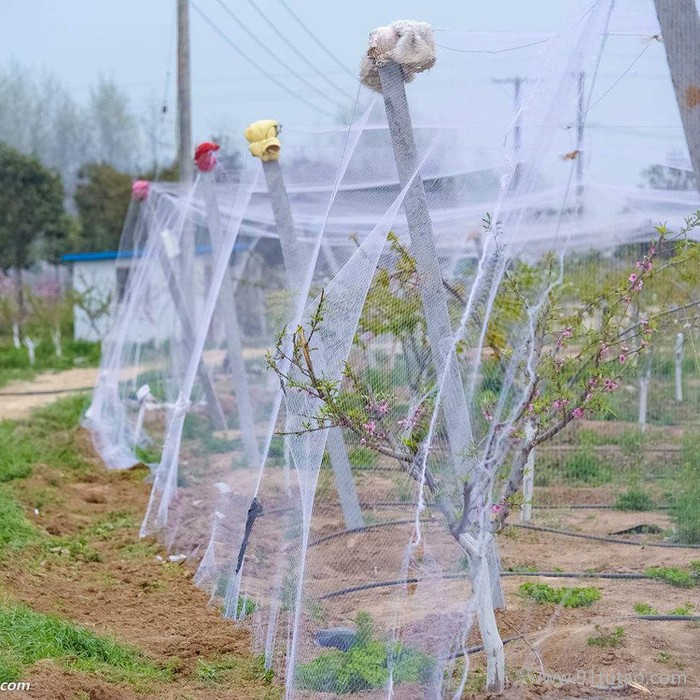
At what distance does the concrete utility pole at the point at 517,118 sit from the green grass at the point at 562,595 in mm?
1807

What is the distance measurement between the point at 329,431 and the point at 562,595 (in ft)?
4.16

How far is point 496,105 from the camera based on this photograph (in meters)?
4.96

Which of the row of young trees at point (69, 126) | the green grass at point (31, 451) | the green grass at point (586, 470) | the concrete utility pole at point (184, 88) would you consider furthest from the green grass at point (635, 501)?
the row of young trees at point (69, 126)

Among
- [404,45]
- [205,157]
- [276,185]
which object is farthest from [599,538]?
[205,157]

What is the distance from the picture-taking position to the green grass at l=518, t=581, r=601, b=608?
4703 mm

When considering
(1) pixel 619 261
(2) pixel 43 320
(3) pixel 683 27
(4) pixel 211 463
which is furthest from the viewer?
(2) pixel 43 320

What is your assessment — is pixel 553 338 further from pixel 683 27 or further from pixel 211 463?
pixel 211 463

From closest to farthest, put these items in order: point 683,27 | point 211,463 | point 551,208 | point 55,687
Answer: point 683,27 < point 55,687 < point 551,208 < point 211,463

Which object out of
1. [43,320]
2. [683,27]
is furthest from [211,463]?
[43,320]

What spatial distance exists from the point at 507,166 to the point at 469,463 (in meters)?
1.13

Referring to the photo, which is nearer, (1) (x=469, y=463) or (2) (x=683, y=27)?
(2) (x=683, y=27)

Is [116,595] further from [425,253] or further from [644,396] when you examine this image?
[644,396]

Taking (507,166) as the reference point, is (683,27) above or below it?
above

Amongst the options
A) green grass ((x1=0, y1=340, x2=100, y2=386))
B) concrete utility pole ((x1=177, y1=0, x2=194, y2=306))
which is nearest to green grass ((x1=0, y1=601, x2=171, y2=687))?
green grass ((x1=0, y1=340, x2=100, y2=386))
